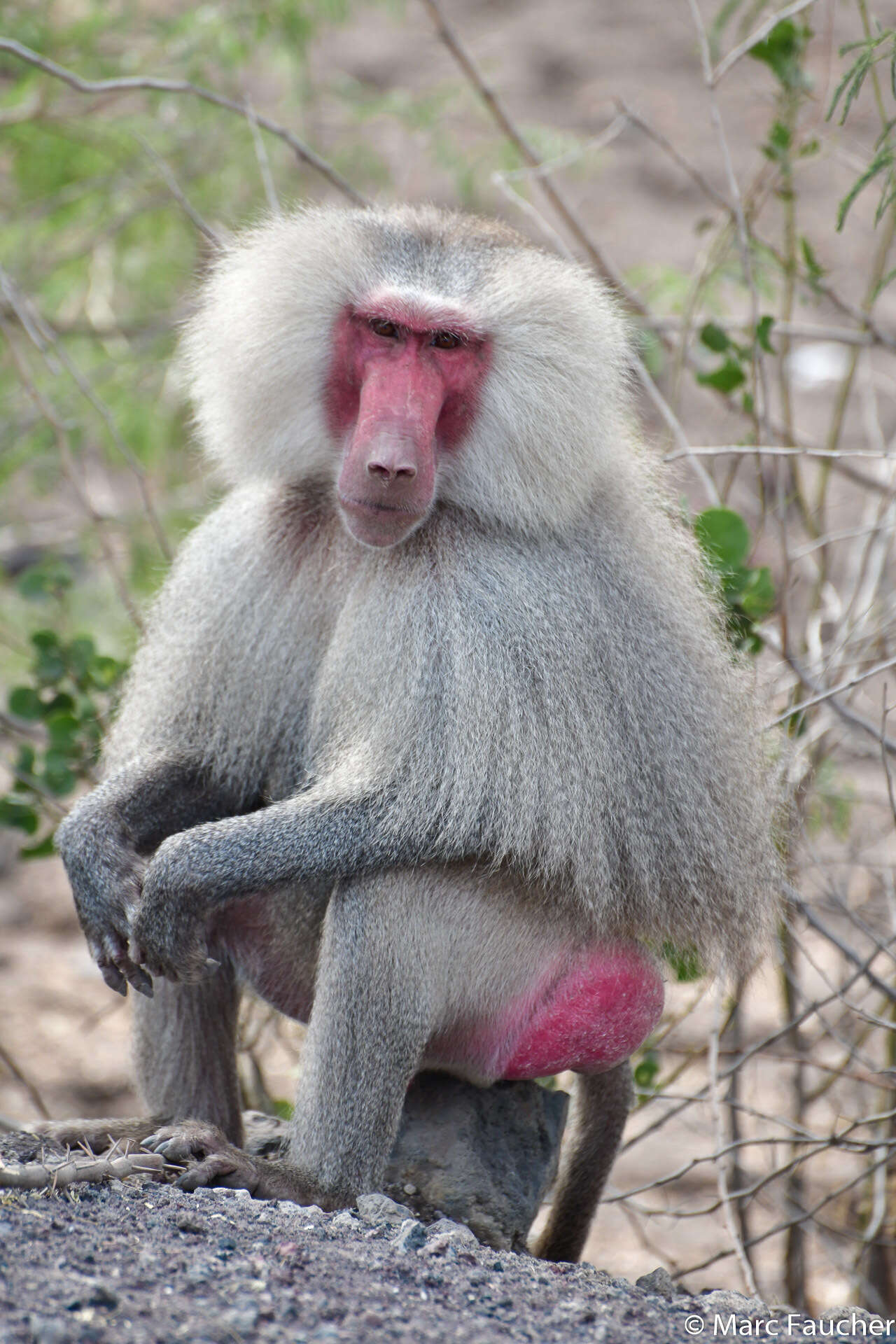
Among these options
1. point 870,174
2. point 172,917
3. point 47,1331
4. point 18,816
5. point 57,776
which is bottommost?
point 47,1331

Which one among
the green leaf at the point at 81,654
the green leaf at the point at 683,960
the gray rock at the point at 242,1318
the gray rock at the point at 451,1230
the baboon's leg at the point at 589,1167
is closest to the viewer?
the gray rock at the point at 242,1318

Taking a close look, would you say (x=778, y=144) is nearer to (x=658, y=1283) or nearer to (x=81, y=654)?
(x=81, y=654)

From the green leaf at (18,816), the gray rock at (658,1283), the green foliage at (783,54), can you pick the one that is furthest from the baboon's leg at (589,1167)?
the green foliage at (783,54)

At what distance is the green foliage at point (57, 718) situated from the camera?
3691 millimetres

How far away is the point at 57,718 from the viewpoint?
372 cm

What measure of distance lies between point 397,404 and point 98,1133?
1544 millimetres

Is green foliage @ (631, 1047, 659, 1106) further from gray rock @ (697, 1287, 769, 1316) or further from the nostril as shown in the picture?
the nostril

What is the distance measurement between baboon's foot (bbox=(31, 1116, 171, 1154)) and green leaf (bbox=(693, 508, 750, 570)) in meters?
1.89

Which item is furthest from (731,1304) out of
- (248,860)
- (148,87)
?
(148,87)

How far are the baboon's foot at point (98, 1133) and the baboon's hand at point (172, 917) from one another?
0.35 metres

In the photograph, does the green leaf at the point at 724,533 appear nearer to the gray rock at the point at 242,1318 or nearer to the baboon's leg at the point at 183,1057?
the baboon's leg at the point at 183,1057

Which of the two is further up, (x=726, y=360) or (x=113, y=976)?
(x=726, y=360)

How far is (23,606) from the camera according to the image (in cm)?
635

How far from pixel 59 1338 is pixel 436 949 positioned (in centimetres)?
103
